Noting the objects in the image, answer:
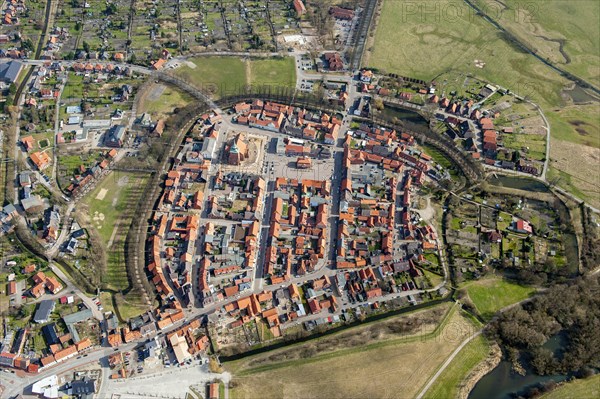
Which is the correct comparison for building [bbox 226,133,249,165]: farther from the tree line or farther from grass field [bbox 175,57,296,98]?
the tree line

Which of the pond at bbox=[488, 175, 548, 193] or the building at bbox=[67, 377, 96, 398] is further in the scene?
the pond at bbox=[488, 175, 548, 193]

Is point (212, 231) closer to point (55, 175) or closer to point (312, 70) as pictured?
point (55, 175)

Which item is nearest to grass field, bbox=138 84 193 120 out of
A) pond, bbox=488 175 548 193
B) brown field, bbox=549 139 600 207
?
pond, bbox=488 175 548 193

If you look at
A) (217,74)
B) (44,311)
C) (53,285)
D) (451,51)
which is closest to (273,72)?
(217,74)

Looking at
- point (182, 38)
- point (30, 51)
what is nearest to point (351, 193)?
point (182, 38)

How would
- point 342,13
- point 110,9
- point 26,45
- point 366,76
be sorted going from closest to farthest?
point 26,45
point 366,76
point 110,9
point 342,13

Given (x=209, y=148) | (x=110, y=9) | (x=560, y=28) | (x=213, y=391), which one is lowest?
(x=213, y=391)

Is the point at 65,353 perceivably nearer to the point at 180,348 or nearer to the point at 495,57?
the point at 180,348

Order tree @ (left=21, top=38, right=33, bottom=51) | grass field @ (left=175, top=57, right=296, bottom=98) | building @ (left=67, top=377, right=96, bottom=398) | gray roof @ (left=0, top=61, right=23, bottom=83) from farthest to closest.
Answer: tree @ (left=21, top=38, right=33, bottom=51) → grass field @ (left=175, top=57, right=296, bottom=98) → gray roof @ (left=0, top=61, right=23, bottom=83) → building @ (left=67, top=377, right=96, bottom=398)
